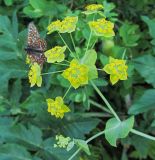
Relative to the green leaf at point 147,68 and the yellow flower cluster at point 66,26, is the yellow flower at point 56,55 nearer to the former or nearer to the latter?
the yellow flower cluster at point 66,26

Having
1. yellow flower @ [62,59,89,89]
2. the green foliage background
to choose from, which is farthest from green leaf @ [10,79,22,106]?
yellow flower @ [62,59,89,89]

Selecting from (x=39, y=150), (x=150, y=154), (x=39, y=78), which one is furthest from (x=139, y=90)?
(x=39, y=78)

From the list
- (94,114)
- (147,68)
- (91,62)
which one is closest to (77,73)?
(91,62)

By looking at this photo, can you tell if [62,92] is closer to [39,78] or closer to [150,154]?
[39,78]

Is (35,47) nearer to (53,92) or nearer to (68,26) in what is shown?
(68,26)

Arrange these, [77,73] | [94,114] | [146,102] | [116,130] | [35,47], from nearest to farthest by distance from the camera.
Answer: [77,73] → [116,130] → [35,47] → [146,102] → [94,114]

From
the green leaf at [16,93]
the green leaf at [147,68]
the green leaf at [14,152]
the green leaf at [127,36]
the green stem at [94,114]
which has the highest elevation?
the green leaf at [127,36]

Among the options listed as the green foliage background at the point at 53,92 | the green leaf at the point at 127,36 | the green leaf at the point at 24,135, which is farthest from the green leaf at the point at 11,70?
the green leaf at the point at 127,36
